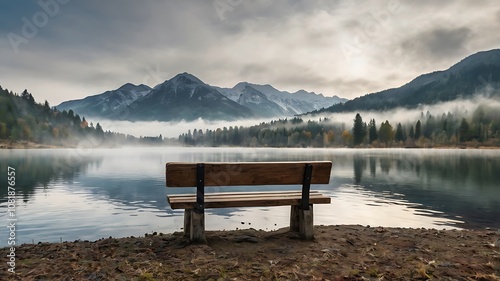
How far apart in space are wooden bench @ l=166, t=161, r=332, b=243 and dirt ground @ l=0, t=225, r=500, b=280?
49 cm

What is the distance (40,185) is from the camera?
106 ft

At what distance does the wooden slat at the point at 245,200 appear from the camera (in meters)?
8.27

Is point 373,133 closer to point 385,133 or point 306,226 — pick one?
point 385,133

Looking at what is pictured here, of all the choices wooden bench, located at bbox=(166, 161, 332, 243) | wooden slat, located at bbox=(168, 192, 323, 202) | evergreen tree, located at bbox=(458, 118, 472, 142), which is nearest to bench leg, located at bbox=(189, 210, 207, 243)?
wooden bench, located at bbox=(166, 161, 332, 243)

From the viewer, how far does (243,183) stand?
28.4 ft

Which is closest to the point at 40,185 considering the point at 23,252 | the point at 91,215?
the point at 91,215

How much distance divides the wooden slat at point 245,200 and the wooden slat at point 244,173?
1.27 feet

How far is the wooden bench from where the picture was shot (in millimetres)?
8203

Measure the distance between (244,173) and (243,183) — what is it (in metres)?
0.25

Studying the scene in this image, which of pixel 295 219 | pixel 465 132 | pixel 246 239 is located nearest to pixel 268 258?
pixel 246 239

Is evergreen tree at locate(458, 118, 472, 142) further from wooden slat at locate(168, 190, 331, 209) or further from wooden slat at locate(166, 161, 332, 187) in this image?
wooden slat at locate(168, 190, 331, 209)

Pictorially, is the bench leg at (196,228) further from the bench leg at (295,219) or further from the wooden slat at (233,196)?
the bench leg at (295,219)

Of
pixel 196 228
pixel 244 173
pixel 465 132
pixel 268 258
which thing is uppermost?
pixel 465 132

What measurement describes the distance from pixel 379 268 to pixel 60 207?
64.5 ft
